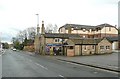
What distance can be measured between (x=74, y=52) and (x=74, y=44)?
185 centimetres

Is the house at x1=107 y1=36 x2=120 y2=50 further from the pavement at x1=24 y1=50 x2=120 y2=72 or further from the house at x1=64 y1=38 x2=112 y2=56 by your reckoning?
the pavement at x1=24 y1=50 x2=120 y2=72

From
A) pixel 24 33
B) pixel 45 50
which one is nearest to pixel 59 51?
pixel 45 50

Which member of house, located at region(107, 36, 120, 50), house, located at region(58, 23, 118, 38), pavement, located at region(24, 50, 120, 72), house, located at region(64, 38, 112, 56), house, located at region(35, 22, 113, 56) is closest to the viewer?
pavement, located at region(24, 50, 120, 72)

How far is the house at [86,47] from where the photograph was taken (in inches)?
2345

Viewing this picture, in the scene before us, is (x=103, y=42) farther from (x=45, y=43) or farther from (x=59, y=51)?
(x=45, y=43)

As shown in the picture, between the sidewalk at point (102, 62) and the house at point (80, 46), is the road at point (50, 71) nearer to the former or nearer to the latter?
the sidewalk at point (102, 62)

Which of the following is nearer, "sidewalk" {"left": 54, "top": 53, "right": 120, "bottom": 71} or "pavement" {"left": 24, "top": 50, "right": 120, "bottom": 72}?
"pavement" {"left": 24, "top": 50, "right": 120, "bottom": 72}

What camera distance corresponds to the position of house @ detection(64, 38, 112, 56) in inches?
2345

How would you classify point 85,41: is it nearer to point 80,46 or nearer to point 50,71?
point 80,46

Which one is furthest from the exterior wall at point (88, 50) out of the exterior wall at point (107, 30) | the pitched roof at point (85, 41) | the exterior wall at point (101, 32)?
the exterior wall at point (107, 30)

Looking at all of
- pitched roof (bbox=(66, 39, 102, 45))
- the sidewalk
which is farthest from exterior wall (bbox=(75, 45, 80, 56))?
the sidewalk

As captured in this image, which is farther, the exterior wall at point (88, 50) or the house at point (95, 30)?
the house at point (95, 30)

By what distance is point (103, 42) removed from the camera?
64750 mm

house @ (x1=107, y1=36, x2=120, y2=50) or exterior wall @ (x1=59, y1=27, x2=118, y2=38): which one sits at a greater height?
exterior wall @ (x1=59, y1=27, x2=118, y2=38)
